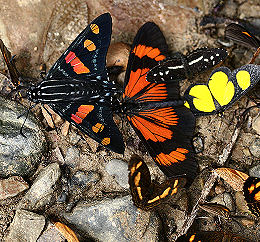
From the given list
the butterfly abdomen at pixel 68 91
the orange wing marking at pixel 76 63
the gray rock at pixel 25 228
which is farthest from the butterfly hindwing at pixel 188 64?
the gray rock at pixel 25 228

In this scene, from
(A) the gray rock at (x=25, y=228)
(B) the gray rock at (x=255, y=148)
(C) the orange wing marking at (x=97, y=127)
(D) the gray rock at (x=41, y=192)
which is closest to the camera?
(A) the gray rock at (x=25, y=228)

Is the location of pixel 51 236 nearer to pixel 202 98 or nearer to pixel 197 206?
pixel 197 206

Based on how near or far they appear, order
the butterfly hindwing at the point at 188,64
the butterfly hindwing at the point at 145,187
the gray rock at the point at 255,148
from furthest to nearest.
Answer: the gray rock at the point at 255,148 → the butterfly hindwing at the point at 188,64 → the butterfly hindwing at the point at 145,187

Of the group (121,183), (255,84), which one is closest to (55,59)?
(121,183)

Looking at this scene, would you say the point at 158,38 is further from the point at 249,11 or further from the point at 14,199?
the point at 14,199

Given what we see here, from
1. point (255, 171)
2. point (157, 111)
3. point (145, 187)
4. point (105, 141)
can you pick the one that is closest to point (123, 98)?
point (157, 111)

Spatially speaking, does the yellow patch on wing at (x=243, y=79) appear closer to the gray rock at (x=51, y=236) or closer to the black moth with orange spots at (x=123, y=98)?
the black moth with orange spots at (x=123, y=98)
